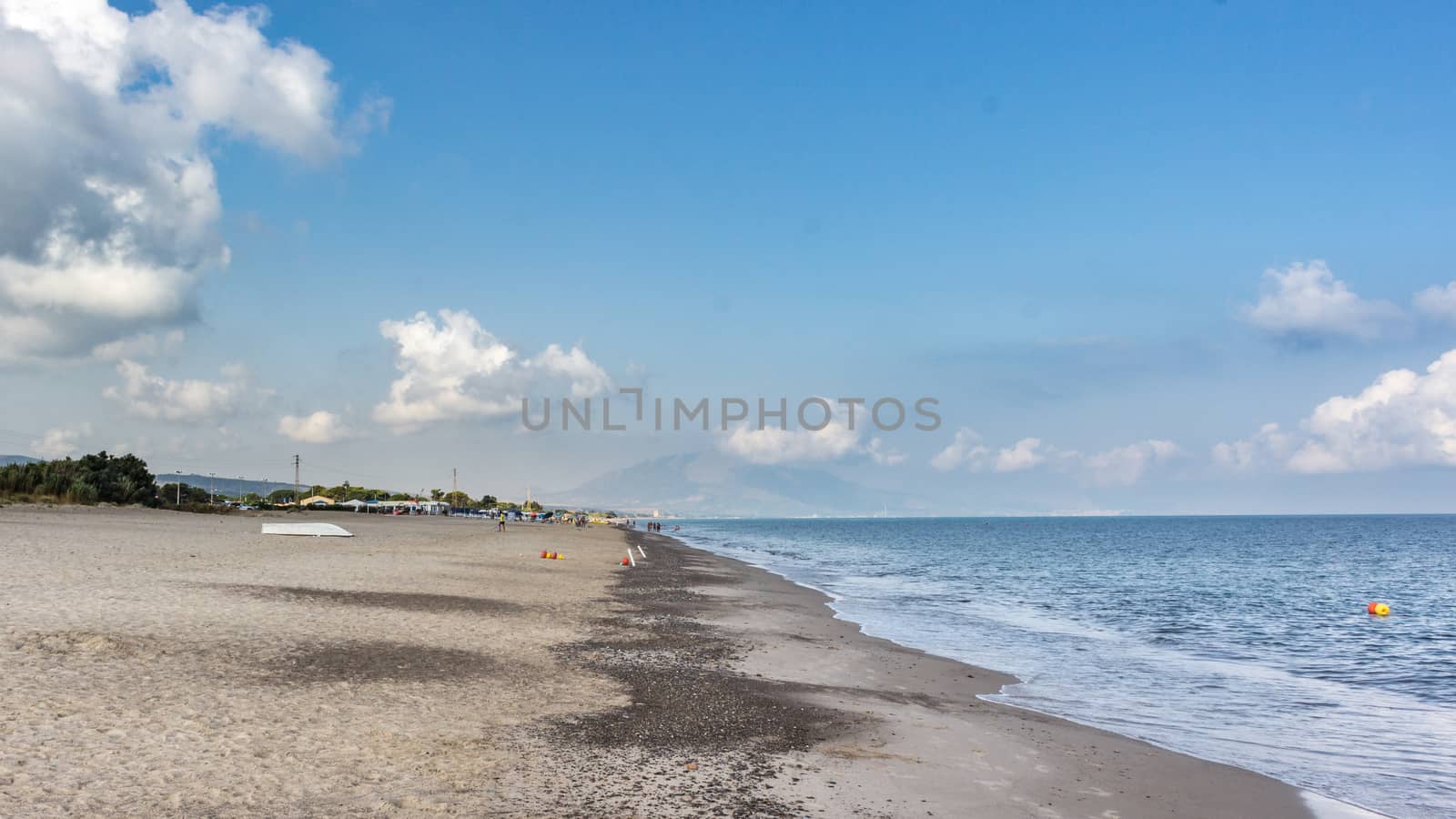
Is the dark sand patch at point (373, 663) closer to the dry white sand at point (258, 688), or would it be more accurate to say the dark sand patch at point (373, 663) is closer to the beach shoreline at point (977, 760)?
the dry white sand at point (258, 688)

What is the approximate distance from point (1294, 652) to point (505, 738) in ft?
73.5

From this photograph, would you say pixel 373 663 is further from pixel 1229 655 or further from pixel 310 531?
pixel 310 531

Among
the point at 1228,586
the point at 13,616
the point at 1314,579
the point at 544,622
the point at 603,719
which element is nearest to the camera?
the point at 603,719

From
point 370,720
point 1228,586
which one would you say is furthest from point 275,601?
point 1228,586

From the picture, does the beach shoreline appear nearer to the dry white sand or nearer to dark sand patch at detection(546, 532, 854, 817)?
dark sand patch at detection(546, 532, 854, 817)

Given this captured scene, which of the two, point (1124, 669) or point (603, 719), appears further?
point (1124, 669)

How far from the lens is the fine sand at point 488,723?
788 centimetres

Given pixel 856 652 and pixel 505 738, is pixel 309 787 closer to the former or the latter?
pixel 505 738

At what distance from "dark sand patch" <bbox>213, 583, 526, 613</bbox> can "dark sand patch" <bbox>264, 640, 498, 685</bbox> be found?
5305 millimetres

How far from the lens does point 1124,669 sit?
19.6 meters

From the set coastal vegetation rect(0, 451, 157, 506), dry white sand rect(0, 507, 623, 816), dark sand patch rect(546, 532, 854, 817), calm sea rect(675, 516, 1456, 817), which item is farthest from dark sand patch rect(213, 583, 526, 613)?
coastal vegetation rect(0, 451, 157, 506)

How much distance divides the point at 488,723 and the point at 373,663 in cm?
371

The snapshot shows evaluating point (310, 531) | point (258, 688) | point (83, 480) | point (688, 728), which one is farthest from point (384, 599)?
point (83, 480)

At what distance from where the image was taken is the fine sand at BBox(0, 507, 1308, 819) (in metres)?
7.88
